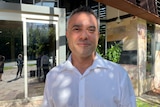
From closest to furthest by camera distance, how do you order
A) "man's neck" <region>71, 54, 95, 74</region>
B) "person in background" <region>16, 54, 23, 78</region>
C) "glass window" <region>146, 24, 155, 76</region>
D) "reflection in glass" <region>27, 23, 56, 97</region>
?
"man's neck" <region>71, 54, 95, 74</region>, "person in background" <region>16, 54, 23, 78</region>, "reflection in glass" <region>27, 23, 56, 97</region>, "glass window" <region>146, 24, 155, 76</region>

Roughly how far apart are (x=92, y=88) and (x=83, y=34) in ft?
1.07

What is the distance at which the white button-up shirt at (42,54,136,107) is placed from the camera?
1.31 meters

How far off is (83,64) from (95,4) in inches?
286

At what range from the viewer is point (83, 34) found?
134 centimetres

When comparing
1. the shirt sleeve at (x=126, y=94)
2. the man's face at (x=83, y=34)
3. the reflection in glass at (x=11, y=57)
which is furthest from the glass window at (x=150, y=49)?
the man's face at (x=83, y=34)

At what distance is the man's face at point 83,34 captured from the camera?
134cm

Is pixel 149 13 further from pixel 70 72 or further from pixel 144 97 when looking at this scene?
pixel 70 72

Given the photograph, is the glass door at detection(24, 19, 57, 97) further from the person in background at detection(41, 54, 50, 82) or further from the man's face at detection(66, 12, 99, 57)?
the man's face at detection(66, 12, 99, 57)

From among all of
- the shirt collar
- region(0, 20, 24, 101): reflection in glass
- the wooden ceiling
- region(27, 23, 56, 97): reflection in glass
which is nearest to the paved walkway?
region(0, 20, 24, 101): reflection in glass

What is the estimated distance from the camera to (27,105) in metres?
5.93

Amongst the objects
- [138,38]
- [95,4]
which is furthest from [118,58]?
[95,4]

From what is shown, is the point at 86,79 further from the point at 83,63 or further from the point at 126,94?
the point at 126,94

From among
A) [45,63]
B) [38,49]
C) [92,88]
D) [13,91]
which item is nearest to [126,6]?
[38,49]

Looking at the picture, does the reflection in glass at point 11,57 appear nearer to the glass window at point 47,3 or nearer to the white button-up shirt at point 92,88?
the glass window at point 47,3
